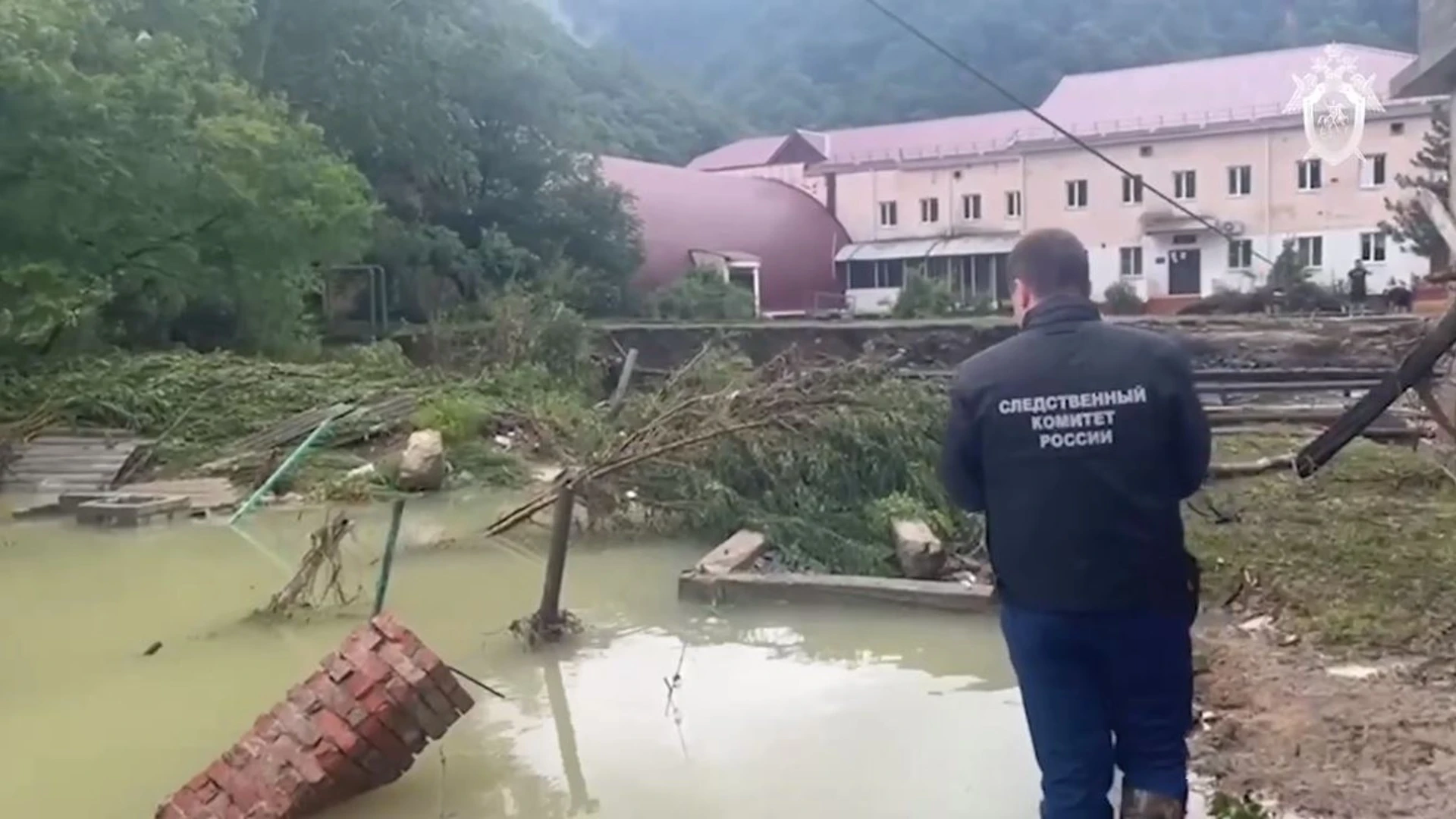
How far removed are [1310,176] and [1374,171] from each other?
1478 millimetres

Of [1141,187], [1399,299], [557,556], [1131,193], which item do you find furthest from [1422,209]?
[557,556]

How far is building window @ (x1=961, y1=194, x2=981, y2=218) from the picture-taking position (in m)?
42.7

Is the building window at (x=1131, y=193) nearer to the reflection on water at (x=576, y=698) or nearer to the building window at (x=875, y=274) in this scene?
the building window at (x=875, y=274)

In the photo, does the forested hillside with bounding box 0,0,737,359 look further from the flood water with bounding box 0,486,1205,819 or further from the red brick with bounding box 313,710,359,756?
the red brick with bounding box 313,710,359,756

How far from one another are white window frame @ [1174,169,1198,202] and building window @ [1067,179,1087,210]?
2.48 m

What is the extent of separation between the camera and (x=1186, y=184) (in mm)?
38688

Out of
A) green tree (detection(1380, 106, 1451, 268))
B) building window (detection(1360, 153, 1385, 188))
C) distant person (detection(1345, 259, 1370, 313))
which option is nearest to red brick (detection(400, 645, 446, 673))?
distant person (detection(1345, 259, 1370, 313))

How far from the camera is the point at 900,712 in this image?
600 cm

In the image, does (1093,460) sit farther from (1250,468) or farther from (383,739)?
(1250,468)

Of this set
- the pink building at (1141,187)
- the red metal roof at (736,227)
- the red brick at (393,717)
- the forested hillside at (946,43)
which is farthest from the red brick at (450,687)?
the forested hillside at (946,43)

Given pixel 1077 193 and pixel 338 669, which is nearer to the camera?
pixel 338 669

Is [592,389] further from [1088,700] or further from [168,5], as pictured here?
[1088,700]

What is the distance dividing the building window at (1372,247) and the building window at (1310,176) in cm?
169

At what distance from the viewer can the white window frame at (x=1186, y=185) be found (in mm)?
38469
